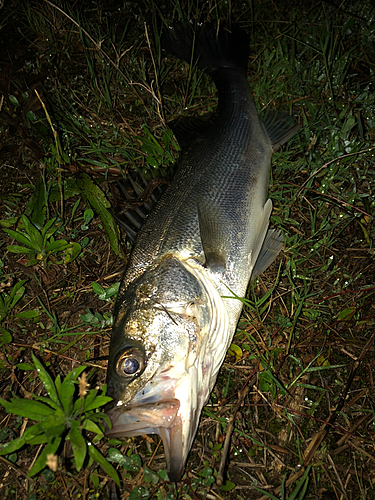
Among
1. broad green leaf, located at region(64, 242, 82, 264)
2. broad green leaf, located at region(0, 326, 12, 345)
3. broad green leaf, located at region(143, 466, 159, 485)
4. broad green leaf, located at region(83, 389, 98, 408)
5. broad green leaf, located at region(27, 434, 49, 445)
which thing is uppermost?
broad green leaf, located at region(64, 242, 82, 264)

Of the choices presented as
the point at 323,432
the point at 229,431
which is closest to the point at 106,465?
the point at 229,431

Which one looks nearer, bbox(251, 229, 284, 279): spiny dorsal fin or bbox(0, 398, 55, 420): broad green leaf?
bbox(0, 398, 55, 420): broad green leaf

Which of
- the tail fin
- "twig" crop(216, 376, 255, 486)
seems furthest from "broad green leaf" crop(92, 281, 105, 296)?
the tail fin

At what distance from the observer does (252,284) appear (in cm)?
278

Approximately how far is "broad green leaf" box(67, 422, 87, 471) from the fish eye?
435 mm

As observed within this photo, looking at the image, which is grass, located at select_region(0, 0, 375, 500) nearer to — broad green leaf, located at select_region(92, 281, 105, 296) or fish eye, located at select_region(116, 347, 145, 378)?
broad green leaf, located at select_region(92, 281, 105, 296)

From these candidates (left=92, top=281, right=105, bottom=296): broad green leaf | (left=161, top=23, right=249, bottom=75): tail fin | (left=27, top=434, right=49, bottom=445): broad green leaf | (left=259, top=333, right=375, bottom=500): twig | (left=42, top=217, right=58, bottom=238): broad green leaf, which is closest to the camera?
(left=27, top=434, right=49, bottom=445): broad green leaf

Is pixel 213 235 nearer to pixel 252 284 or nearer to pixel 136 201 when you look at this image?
pixel 252 284

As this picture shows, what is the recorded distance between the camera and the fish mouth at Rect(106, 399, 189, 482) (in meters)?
2.02

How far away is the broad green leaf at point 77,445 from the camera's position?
2035 millimetres

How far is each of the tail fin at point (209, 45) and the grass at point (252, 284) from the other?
19cm

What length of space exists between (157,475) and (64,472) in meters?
0.63

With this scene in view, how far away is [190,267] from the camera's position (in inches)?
95.3

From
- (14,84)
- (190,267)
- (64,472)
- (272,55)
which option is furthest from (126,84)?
(64,472)
